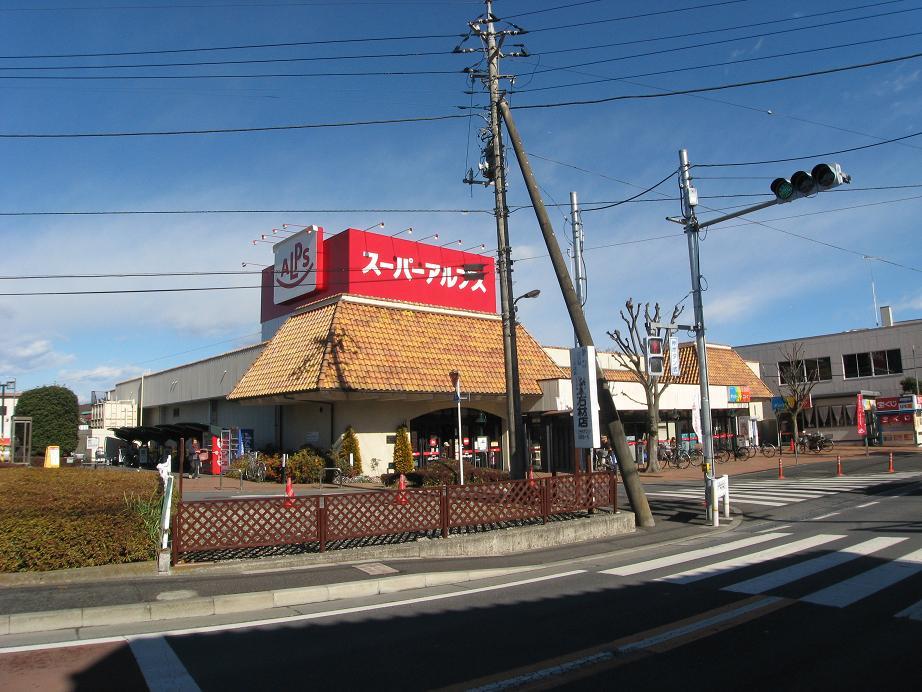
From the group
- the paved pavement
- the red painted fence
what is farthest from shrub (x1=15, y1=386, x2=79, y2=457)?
the paved pavement

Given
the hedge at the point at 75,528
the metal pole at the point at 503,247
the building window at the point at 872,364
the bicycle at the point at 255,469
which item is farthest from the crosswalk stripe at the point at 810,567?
the building window at the point at 872,364

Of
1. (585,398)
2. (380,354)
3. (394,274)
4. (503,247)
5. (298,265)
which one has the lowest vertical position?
(585,398)

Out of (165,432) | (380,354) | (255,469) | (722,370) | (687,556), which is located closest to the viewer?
(687,556)

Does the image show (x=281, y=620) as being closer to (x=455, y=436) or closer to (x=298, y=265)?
(x=455, y=436)

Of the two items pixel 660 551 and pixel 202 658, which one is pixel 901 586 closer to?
pixel 660 551

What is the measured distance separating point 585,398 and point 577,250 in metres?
4.97

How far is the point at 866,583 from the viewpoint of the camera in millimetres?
8523

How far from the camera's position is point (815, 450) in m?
38.8

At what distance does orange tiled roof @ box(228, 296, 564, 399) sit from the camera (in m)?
21.9

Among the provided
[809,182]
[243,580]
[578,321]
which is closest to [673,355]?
[578,321]

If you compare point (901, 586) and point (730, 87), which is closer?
point (901, 586)

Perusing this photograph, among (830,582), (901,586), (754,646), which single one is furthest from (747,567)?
(754,646)

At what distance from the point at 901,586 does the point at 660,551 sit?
426 centimetres

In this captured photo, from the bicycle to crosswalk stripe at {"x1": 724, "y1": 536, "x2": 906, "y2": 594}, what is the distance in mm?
18879
